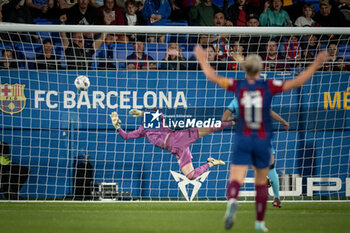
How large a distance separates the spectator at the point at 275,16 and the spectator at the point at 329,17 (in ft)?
2.90

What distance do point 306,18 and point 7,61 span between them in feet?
23.2

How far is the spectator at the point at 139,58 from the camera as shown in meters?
10.7

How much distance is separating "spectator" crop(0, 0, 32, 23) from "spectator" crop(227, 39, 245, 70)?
4.83 m

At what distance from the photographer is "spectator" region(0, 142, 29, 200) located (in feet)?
34.2

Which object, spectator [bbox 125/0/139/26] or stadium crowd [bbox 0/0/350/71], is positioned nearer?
stadium crowd [bbox 0/0/350/71]

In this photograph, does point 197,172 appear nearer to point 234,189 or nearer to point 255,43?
point 255,43

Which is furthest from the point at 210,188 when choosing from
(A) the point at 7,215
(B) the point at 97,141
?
(A) the point at 7,215

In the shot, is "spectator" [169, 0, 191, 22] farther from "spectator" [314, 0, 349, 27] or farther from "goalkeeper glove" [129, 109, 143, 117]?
"goalkeeper glove" [129, 109, 143, 117]

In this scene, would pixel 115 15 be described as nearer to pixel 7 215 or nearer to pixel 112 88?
pixel 112 88

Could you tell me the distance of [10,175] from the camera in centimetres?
1041

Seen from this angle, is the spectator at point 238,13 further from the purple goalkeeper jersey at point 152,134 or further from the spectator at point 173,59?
the purple goalkeeper jersey at point 152,134

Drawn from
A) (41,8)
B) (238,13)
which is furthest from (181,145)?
(41,8)

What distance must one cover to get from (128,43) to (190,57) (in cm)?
137

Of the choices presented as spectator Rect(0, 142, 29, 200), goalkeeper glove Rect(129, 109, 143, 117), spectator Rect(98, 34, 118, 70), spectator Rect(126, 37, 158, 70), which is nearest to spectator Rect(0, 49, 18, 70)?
spectator Rect(0, 142, 29, 200)
